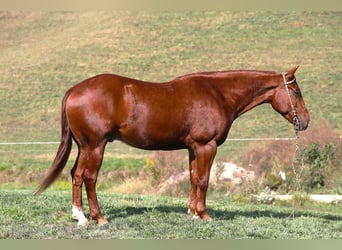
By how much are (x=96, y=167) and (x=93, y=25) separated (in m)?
37.8

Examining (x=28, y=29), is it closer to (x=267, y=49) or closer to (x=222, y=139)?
(x=267, y=49)

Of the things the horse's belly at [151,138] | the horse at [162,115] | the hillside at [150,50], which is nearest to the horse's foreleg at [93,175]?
the horse at [162,115]

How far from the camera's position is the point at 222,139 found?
9375mm

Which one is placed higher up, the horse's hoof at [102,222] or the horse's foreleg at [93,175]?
the horse's foreleg at [93,175]

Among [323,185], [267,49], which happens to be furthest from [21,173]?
[267,49]

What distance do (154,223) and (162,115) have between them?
58.0 inches

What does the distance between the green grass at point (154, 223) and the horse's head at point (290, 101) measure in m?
1.48

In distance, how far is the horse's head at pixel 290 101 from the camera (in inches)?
383

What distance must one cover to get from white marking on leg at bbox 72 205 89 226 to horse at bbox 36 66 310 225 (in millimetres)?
13

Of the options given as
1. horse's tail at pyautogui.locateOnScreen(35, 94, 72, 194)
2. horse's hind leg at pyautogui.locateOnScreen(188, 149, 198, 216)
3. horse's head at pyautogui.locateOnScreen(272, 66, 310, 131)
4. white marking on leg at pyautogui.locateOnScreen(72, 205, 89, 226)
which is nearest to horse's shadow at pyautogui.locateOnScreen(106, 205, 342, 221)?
horse's hind leg at pyautogui.locateOnScreen(188, 149, 198, 216)

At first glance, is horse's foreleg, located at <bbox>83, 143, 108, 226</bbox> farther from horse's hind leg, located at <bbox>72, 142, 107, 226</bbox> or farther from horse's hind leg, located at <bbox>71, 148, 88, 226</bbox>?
horse's hind leg, located at <bbox>71, 148, 88, 226</bbox>

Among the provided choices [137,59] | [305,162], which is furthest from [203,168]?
[137,59]

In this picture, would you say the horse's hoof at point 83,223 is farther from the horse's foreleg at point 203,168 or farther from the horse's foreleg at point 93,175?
the horse's foreleg at point 203,168

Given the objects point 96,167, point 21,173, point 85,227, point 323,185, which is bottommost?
point 21,173
